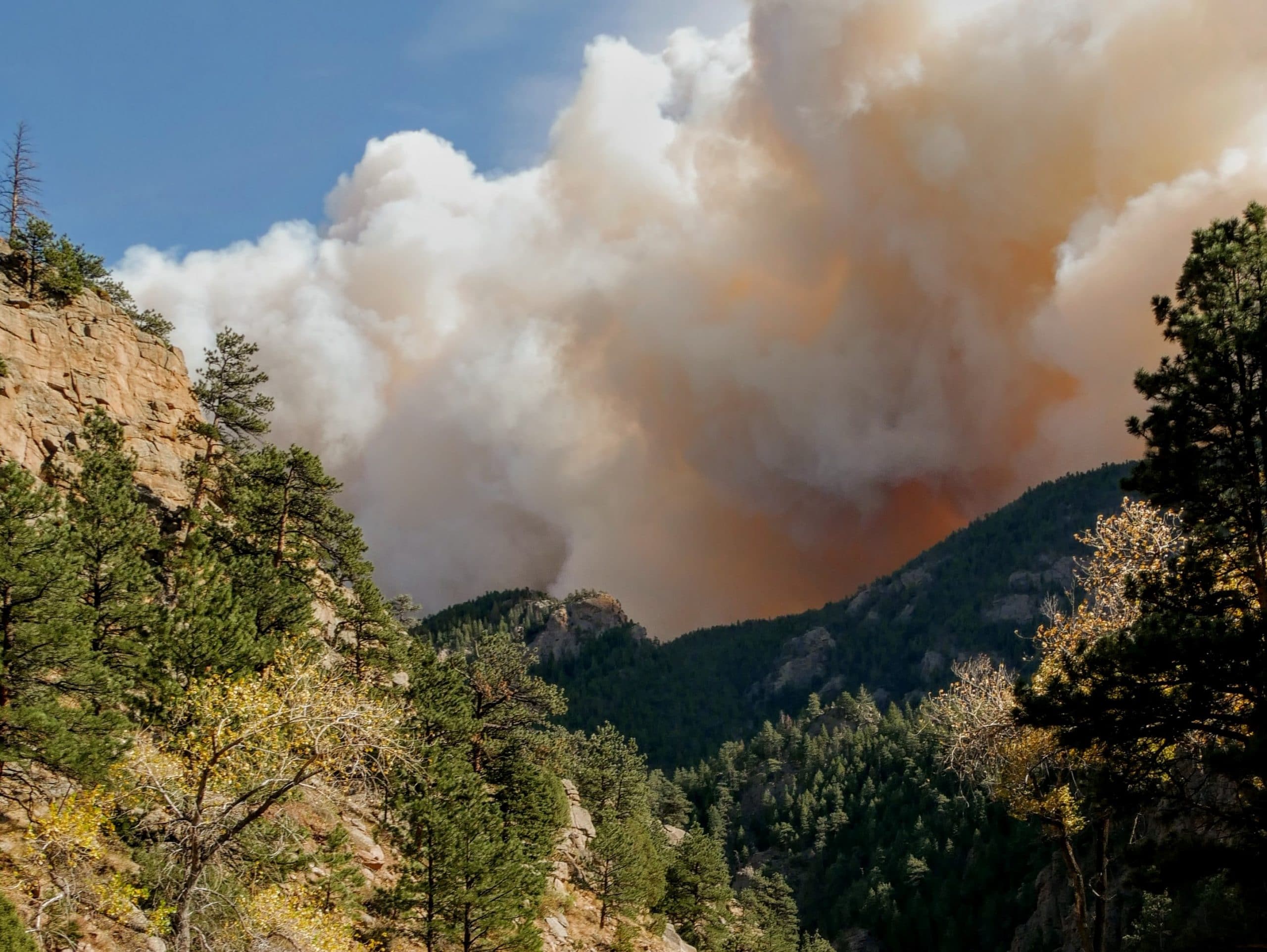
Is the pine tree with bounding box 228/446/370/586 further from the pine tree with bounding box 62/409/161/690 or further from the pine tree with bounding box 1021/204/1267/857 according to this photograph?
the pine tree with bounding box 1021/204/1267/857

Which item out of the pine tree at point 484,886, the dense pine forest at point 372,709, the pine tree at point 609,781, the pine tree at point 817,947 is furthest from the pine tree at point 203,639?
the pine tree at point 817,947

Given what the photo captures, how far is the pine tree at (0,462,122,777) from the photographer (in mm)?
22172

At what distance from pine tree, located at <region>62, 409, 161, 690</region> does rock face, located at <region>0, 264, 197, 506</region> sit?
1614 cm

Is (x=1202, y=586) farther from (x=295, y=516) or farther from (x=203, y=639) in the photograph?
(x=295, y=516)

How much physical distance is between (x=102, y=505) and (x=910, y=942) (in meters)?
170

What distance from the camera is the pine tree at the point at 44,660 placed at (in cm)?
2217

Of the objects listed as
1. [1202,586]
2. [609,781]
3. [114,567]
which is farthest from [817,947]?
[1202,586]

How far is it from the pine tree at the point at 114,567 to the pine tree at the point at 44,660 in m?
1.02

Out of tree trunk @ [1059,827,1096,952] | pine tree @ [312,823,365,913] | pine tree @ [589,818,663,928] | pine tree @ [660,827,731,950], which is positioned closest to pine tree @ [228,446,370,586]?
pine tree @ [312,823,365,913]

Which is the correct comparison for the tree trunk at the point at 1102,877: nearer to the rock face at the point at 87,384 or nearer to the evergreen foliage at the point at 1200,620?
the evergreen foliage at the point at 1200,620

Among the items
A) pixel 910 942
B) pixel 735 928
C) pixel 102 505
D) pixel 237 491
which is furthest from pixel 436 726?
pixel 910 942

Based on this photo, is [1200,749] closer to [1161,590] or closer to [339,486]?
[1161,590]

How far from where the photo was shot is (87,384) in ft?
190

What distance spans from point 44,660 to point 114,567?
8028mm
